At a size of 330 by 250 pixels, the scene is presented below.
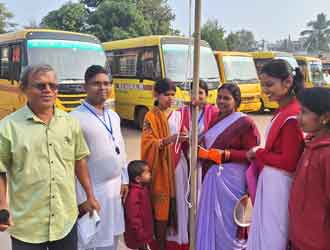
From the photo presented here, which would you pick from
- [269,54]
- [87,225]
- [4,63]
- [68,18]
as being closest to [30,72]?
[87,225]

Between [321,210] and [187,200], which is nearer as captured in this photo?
[321,210]

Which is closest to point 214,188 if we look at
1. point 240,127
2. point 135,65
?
point 240,127

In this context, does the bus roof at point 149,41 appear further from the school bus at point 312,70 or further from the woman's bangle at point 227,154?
A: the woman's bangle at point 227,154

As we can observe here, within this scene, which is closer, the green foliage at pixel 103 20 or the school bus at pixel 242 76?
the school bus at pixel 242 76

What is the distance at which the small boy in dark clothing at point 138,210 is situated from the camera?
3064 millimetres

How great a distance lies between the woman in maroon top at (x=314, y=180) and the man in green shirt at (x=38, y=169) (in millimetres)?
1198

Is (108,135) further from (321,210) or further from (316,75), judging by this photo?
(316,75)

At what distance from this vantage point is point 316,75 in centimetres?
1619

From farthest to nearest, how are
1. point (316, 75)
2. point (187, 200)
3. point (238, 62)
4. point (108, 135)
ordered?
point (316, 75) < point (238, 62) < point (187, 200) < point (108, 135)

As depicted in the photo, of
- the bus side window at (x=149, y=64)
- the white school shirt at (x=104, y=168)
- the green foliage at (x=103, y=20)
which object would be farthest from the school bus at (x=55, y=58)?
the green foliage at (x=103, y=20)

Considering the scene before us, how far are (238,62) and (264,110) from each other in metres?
3.47

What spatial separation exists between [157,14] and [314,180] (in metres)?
31.2

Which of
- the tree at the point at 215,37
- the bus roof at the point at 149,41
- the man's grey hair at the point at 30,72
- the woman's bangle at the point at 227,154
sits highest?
the tree at the point at 215,37

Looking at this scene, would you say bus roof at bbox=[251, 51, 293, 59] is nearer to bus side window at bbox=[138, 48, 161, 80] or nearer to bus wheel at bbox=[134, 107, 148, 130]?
bus side window at bbox=[138, 48, 161, 80]
